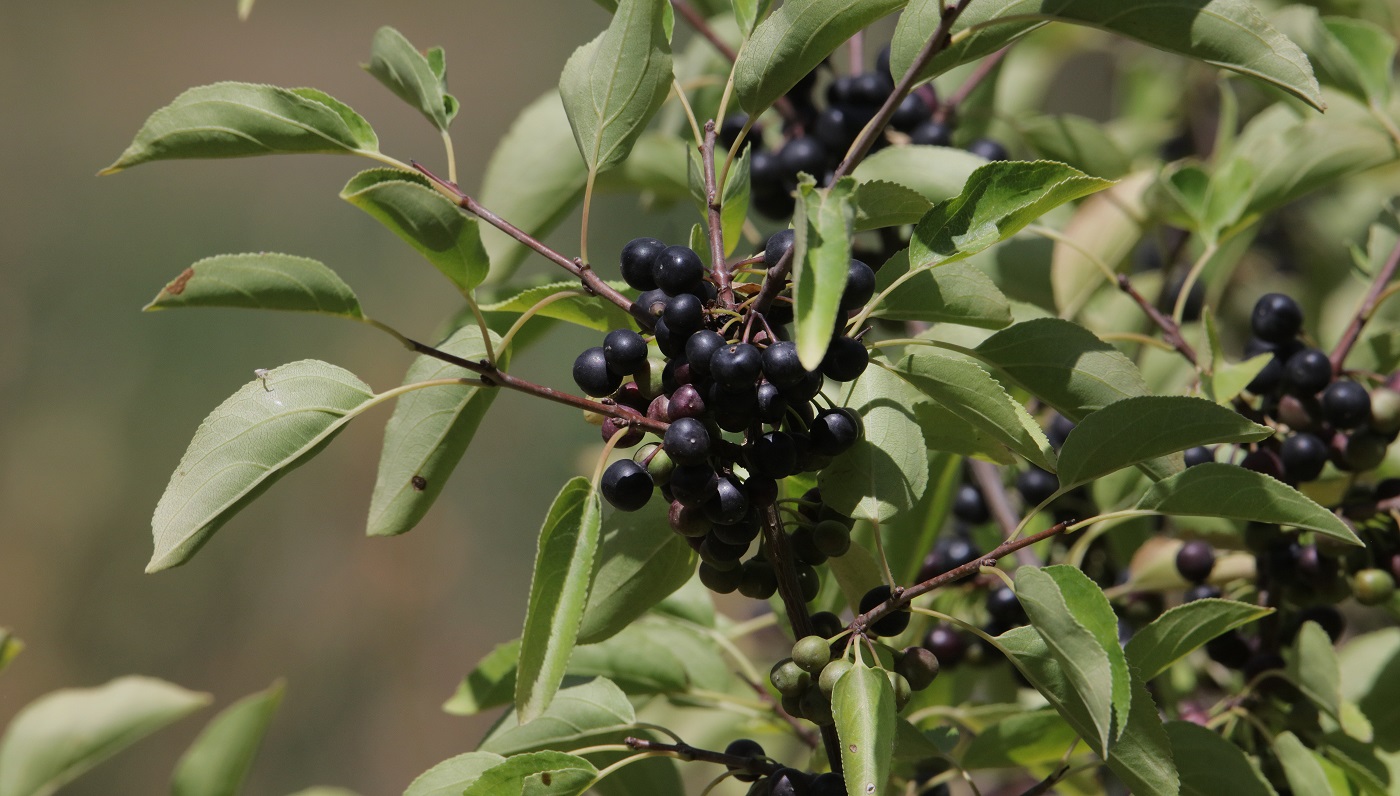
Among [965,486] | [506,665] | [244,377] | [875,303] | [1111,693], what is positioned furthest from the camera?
[244,377]

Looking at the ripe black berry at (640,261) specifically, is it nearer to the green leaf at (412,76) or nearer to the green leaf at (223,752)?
the green leaf at (412,76)

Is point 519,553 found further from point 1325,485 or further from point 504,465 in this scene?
point 1325,485

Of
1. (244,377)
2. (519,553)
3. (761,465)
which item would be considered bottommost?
(519,553)

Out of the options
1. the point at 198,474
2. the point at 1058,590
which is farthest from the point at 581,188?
the point at 1058,590

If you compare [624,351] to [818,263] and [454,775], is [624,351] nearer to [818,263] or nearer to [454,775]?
[818,263]

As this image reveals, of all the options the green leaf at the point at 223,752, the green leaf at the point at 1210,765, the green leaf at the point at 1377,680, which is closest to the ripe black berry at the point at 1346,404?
the green leaf at the point at 1377,680

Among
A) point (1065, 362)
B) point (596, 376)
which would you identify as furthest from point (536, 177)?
point (1065, 362)

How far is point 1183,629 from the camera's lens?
0.72m

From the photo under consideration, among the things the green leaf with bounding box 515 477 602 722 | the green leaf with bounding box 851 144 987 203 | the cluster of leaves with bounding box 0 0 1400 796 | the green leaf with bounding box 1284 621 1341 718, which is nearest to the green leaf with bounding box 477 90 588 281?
the cluster of leaves with bounding box 0 0 1400 796

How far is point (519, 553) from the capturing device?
17.2 ft

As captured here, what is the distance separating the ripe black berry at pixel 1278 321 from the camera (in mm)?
1021

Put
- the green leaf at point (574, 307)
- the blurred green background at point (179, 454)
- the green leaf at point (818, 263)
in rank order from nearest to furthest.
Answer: the green leaf at point (818, 263), the green leaf at point (574, 307), the blurred green background at point (179, 454)

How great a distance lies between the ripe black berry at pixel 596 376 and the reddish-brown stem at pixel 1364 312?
26.4 inches

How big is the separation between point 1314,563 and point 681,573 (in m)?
0.54
